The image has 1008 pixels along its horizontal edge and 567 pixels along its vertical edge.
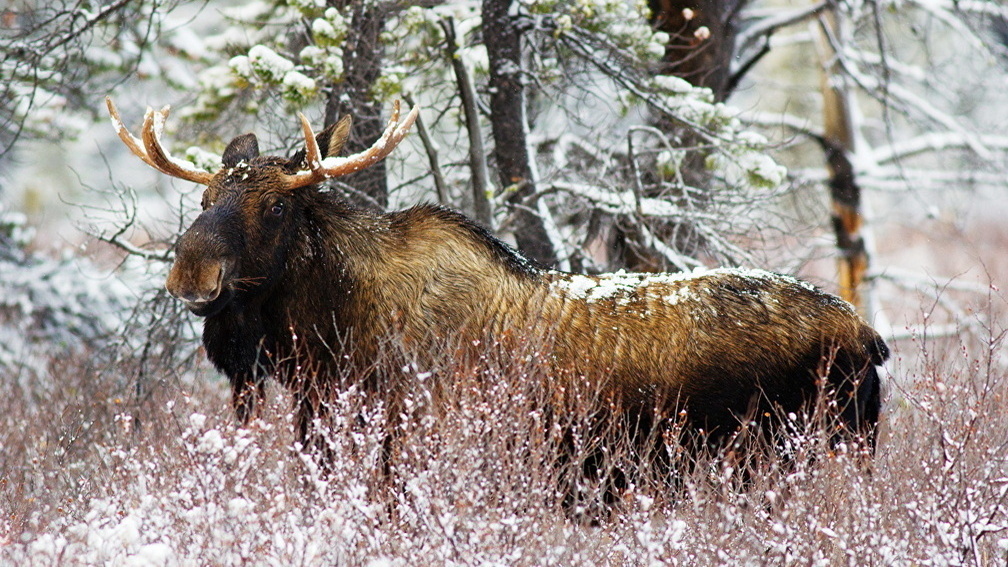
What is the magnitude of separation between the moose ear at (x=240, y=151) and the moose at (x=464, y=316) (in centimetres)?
1

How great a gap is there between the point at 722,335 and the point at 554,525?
148 cm

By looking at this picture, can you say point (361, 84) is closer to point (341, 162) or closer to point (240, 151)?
point (240, 151)

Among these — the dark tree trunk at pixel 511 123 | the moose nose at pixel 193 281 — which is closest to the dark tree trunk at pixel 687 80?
the dark tree trunk at pixel 511 123

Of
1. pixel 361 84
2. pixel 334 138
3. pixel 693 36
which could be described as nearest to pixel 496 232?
pixel 361 84

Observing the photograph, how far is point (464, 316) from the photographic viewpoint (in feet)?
17.7

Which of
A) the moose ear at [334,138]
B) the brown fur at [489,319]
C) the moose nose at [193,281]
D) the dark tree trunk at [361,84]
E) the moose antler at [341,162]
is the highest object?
the dark tree trunk at [361,84]

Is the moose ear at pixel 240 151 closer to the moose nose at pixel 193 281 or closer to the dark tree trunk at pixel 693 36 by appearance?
the moose nose at pixel 193 281

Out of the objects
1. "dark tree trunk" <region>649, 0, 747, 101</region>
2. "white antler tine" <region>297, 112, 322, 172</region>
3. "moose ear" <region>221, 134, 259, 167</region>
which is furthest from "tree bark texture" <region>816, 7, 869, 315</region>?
"white antler tine" <region>297, 112, 322, 172</region>

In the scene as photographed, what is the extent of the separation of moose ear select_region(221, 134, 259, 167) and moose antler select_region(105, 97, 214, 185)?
0.14 meters

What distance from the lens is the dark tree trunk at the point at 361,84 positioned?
23.9 feet

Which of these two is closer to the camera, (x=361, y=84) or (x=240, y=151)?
(x=240, y=151)

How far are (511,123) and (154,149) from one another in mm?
3236

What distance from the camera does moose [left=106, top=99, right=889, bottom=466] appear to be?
5289 millimetres

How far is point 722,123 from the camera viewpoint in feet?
24.7
